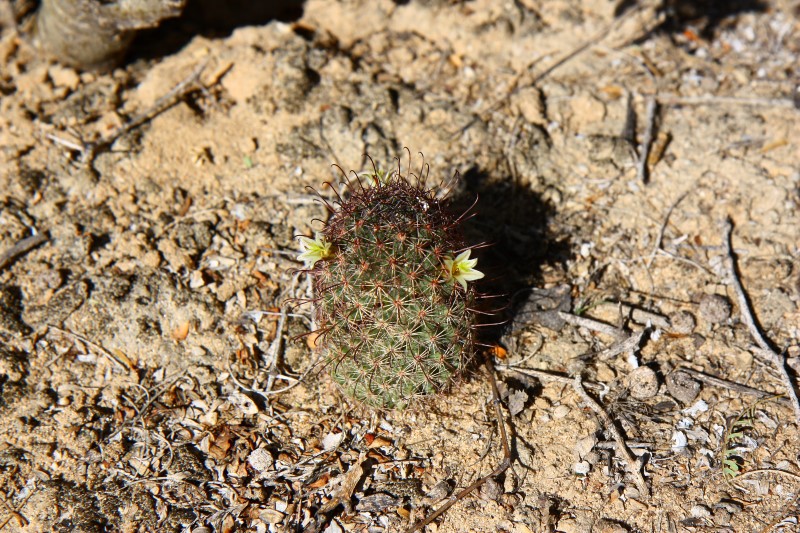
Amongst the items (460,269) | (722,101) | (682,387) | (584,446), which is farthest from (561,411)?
(722,101)

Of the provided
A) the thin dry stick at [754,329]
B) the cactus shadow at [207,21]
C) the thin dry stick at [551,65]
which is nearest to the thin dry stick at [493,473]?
the thin dry stick at [754,329]

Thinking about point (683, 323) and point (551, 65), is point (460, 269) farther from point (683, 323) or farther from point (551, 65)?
point (551, 65)

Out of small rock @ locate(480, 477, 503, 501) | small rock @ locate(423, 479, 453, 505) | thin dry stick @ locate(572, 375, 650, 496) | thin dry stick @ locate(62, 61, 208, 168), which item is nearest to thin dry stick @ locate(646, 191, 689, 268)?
thin dry stick @ locate(572, 375, 650, 496)

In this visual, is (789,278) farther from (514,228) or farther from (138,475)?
(138,475)

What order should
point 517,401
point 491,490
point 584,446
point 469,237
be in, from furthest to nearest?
1. point 469,237
2. point 517,401
3. point 584,446
4. point 491,490

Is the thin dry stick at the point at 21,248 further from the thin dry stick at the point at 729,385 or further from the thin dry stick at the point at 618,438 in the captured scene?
the thin dry stick at the point at 729,385

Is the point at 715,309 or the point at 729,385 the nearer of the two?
the point at 729,385

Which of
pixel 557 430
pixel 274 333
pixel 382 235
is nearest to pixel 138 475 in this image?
pixel 274 333
